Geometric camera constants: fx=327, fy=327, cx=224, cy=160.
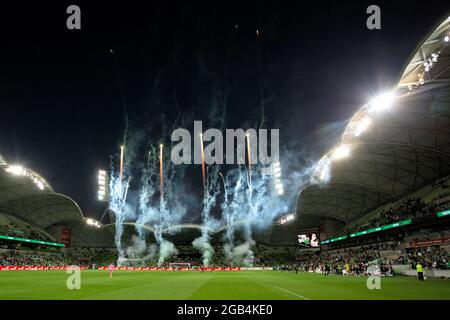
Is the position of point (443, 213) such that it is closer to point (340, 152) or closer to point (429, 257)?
point (429, 257)

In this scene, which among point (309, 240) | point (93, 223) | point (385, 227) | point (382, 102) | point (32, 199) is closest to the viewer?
point (382, 102)

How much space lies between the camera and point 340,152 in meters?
50.7

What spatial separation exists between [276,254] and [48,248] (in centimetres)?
6964

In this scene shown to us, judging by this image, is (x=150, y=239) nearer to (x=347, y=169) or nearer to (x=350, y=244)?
(x=350, y=244)

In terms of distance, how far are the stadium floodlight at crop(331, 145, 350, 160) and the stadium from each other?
0.30 m

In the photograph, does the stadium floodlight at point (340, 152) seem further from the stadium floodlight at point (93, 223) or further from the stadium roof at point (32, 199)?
the stadium floodlight at point (93, 223)

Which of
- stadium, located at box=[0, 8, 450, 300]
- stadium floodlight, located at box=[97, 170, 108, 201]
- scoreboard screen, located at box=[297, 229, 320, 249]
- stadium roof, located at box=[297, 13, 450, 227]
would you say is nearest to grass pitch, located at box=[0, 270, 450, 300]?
stadium, located at box=[0, 8, 450, 300]

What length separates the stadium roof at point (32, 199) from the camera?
68750mm

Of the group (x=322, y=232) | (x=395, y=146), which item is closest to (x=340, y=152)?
(x=395, y=146)

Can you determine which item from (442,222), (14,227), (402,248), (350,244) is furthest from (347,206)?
(14,227)

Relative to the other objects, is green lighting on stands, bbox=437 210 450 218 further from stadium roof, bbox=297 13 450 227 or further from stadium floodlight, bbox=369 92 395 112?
stadium floodlight, bbox=369 92 395 112

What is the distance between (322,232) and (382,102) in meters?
60.0

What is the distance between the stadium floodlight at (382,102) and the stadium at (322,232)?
0.18 metres

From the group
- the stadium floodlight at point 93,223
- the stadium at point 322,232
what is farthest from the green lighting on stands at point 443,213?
the stadium floodlight at point 93,223
